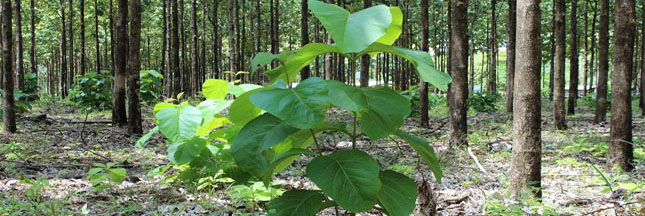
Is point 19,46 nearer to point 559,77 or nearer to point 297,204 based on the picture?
point 297,204

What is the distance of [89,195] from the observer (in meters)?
3.85

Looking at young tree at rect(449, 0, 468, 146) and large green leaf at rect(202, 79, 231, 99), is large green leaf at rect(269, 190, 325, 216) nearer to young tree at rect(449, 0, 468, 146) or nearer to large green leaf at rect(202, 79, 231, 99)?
large green leaf at rect(202, 79, 231, 99)

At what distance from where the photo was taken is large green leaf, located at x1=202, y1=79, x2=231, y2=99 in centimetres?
249

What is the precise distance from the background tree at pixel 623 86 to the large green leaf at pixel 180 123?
528 cm

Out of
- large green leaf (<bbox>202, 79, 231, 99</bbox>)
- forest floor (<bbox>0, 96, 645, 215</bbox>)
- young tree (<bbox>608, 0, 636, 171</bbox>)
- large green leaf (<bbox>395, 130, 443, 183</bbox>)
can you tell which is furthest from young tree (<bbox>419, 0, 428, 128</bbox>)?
large green leaf (<bbox>395, 130, 443, 183</bbox>)

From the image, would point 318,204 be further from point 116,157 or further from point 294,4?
point 294,4

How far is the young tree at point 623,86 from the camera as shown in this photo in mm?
5398

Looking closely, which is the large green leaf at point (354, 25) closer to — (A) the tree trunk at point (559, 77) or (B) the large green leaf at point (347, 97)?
(B) the large green leaf at point (347, 97)

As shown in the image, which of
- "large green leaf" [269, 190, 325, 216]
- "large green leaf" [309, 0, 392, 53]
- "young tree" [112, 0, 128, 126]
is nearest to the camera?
"large green leaf" [309, 0, 392, 53]

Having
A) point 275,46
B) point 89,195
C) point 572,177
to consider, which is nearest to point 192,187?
point 89,195

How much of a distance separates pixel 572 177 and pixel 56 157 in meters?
6.64

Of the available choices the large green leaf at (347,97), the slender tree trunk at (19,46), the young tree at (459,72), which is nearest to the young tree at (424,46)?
the young tree at (459,72)

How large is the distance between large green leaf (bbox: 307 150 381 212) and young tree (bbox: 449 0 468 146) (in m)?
6.35

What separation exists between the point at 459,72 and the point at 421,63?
6183mm
